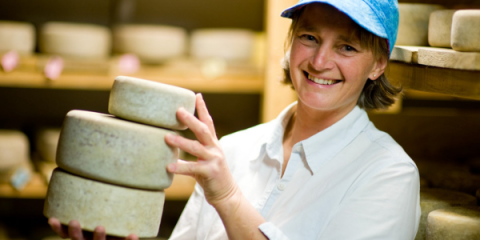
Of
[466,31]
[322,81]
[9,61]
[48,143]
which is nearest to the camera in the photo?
[466,31]

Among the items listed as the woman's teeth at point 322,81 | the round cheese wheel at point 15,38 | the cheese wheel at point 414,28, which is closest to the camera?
the woman's teeth at point 322,81

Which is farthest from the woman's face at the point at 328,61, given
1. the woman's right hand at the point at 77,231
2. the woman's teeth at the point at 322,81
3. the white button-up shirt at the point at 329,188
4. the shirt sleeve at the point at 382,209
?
the woman's right hand at the point at 77,231

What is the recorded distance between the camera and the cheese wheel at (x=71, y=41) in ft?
7.08

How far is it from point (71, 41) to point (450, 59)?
1.65 meters

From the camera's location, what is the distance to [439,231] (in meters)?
1.05

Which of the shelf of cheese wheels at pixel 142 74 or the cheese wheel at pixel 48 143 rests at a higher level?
the shelf of cheese wheels at pixel 142 74

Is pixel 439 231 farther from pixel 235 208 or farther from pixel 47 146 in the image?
pixel 47 146

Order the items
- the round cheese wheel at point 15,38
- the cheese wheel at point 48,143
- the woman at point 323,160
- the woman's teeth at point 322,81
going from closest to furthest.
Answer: the woman at point 323,160 < the woman's teeth at point 322,81 < the round cheese wheel at point 15,38 < the cheese wheel at point 48,143

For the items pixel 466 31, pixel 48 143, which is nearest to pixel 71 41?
pixel 48 143

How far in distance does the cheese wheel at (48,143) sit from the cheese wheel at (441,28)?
1606 mm

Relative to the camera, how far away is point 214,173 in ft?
3.19

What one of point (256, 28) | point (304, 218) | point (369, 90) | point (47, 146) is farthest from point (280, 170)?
point (256, 28)

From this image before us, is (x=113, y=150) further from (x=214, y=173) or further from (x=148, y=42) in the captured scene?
(x=148, y=42)

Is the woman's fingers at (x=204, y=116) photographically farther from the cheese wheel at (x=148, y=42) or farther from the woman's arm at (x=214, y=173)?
the cheese wheel at (x=148, y=42)
